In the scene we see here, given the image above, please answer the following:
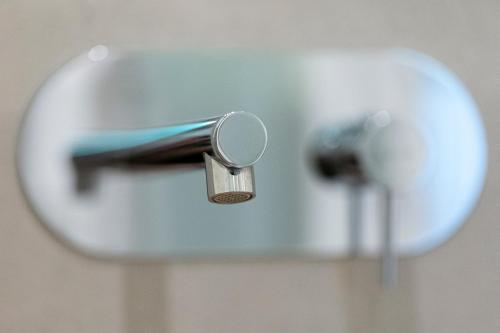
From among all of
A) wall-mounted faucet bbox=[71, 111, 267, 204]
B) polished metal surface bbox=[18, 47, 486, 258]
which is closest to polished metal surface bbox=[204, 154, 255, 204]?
wall-mounted faucet bbox=[71, 111, 267, 204]

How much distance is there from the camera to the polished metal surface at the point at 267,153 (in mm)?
533

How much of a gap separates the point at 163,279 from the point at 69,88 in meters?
0.18

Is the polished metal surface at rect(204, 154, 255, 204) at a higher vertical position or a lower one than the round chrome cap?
lower

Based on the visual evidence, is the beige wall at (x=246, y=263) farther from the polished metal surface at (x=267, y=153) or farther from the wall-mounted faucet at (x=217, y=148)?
the wall-mounted faucet at (x=217, y=148)

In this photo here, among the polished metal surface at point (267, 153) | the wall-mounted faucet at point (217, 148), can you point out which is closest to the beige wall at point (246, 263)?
the polished metal surface at point (267, 153)

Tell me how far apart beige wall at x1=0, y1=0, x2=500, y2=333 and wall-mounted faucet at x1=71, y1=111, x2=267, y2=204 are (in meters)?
0.16

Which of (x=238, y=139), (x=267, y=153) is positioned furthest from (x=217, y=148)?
(x=267, y=153)

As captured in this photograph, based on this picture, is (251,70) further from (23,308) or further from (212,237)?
(23,308)

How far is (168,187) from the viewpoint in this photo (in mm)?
551

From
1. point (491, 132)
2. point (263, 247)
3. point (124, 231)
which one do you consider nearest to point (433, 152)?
point (491, 132)

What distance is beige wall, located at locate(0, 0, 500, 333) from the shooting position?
532mm

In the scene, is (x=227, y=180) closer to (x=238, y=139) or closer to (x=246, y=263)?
(x=238, y=139)

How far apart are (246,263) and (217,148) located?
0.76 ft

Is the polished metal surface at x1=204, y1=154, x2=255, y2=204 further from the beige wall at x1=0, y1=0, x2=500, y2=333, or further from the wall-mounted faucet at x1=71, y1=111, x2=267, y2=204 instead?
the beige wall at x1=0, y1=0, x2=500, y2=333
